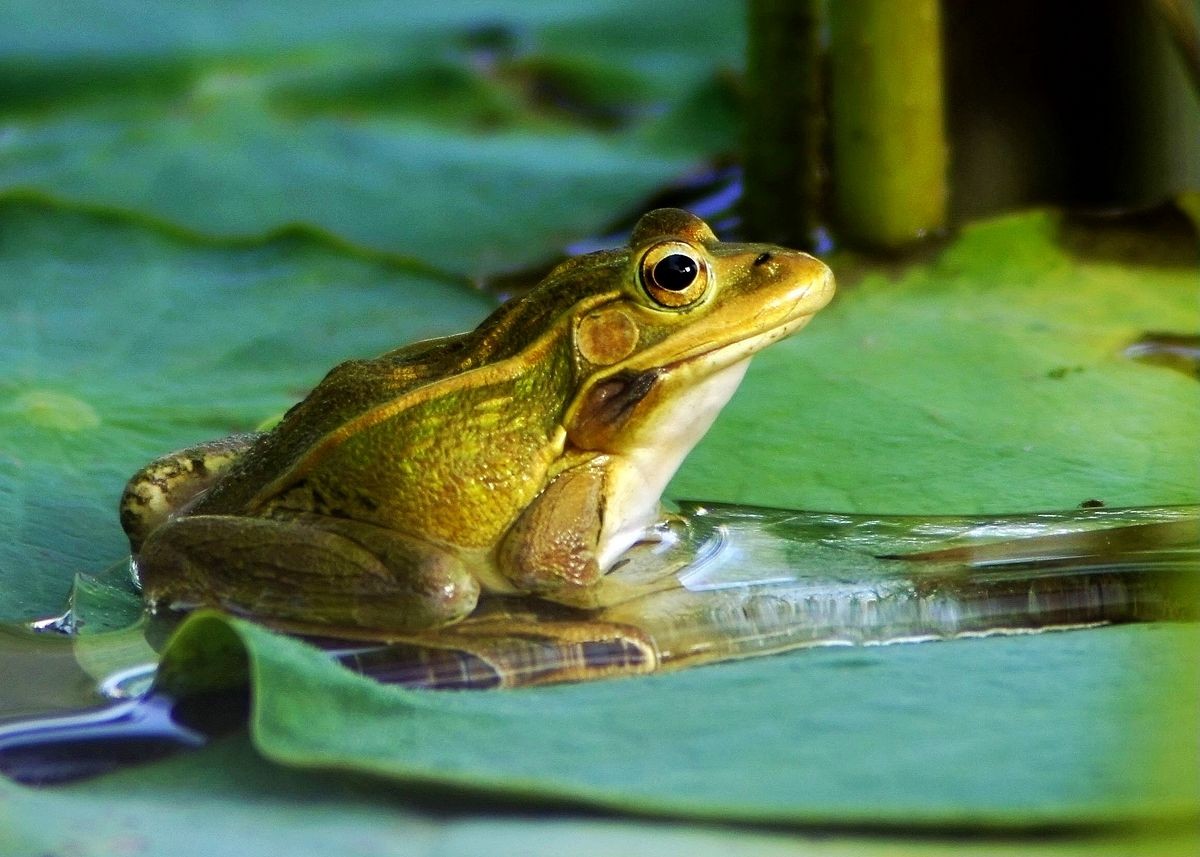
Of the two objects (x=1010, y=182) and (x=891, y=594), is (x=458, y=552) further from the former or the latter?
(x=1010, y=182)

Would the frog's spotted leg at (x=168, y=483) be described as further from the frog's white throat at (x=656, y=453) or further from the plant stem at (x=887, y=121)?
the plant stem at (x=887, y=121)

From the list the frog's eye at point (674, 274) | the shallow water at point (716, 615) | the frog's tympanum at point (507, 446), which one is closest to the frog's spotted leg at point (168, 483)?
the frog's tympanum at point (507, 446)

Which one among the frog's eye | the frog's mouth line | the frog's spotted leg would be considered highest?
the frog's eye

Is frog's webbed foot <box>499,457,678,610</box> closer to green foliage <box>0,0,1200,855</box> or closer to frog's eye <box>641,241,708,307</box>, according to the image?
green foliage <box>0,0,1200,855</box>

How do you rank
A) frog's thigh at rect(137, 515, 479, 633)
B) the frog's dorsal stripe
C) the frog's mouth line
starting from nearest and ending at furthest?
frog's thigh at rect(137, 515, 479, 633) < the frog's dorsal stripe < the frog's mouth line

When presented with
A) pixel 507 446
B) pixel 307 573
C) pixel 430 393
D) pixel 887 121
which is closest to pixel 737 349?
pixel 507 446

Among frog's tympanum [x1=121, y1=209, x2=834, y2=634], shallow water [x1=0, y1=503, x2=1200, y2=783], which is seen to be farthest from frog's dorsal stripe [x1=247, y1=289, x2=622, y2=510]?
shallow water [x1=0, y1=503, x2=1200, y2=783]

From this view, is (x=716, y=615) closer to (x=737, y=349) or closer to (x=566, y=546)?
(x=566, y=546)
